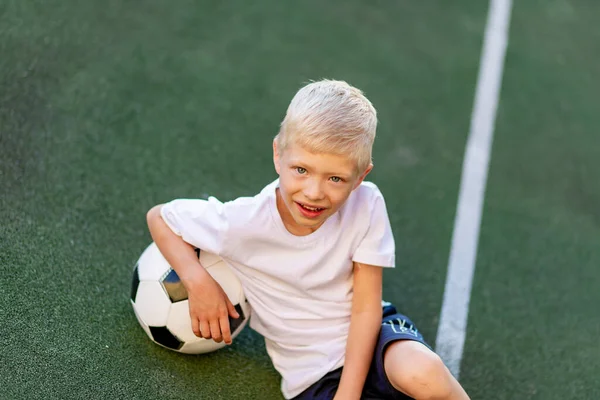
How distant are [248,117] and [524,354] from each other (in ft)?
6.23

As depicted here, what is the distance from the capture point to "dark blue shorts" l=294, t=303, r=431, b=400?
2623mm

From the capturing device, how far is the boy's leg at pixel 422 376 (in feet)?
8.02

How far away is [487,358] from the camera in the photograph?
3145mm

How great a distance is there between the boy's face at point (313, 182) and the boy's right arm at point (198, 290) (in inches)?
15.9

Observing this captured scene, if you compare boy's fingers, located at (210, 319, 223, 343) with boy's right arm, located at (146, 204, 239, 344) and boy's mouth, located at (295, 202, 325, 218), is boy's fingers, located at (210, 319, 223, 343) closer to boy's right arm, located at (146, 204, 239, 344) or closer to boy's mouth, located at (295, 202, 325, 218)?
boy's right arm, located at (146, 204, 239, 344)

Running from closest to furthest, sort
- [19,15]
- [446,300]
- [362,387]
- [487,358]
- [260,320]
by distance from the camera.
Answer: [362,387] < [260,320] < [487,358] < [446,300] < [19,15]

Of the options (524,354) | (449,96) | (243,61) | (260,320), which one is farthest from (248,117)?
(524,354)

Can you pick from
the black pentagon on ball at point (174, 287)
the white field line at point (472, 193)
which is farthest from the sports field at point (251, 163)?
the black pentagon on ball at point (174, 287)

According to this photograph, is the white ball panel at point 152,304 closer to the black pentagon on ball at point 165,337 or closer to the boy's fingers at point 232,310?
the black pentagon on ball at point 165,337

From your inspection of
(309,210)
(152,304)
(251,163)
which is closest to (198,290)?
(152,304)

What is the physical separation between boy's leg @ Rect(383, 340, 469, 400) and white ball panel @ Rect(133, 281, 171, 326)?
2.70 ft

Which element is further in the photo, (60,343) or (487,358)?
(487,358)

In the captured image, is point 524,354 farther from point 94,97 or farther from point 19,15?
point 19,15

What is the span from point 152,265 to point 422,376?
1.05 m
